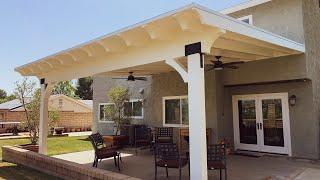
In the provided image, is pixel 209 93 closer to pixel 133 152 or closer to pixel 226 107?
pixel 226 107

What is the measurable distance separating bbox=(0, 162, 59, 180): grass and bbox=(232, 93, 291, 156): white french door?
7.28 meters

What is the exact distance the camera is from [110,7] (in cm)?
1708

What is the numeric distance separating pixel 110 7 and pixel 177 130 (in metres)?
8.30

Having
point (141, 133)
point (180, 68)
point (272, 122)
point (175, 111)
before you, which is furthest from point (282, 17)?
point (141, 133)

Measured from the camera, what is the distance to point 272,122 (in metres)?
11.1

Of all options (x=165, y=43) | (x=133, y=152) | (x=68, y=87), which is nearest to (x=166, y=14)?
(x=165, y=43)

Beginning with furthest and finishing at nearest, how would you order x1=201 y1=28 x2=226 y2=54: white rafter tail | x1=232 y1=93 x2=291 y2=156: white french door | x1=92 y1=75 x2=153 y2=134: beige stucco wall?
1. x1=92 y1=75 x2=153 y2=134: beige stucco wall
2. x1=232 y1=93 x2=291 y2=156: white french door
3. x1=201 y1=28 x2=226 y2=54: white rafter tail

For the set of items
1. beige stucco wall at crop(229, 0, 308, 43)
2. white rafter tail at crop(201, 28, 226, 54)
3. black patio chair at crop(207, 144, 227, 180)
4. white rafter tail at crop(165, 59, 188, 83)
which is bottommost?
black patio chair at crop(207, 144, 227, 180)

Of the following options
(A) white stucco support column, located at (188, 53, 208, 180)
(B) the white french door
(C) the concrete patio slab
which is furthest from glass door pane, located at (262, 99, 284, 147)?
(A) white stucco support column, located at (188, 53, 208, 180)

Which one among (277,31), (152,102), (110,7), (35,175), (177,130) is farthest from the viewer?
(110,7)

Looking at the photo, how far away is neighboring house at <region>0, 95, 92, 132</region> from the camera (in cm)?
3017

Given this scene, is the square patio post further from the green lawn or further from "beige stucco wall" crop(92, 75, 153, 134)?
"beige stucco wall" crop(92, 75, 153, 134)

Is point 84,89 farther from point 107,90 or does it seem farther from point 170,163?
point 170,163

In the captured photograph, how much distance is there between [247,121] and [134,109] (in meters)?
6.79
